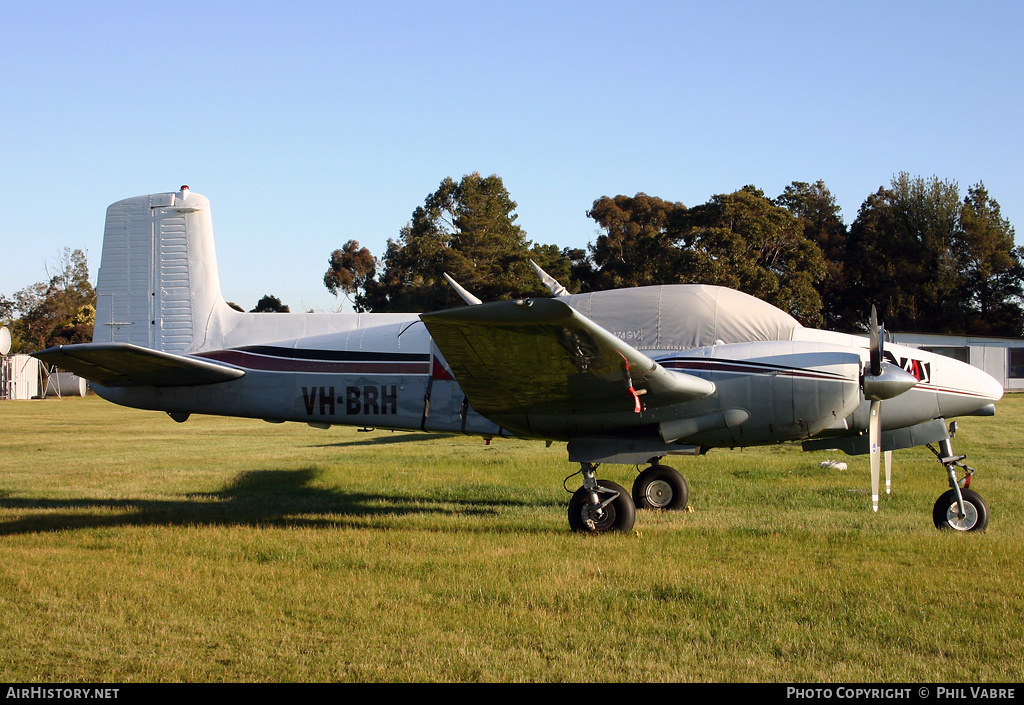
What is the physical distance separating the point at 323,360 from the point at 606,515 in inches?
159

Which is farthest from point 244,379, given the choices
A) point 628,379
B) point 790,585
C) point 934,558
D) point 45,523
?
point 934,558

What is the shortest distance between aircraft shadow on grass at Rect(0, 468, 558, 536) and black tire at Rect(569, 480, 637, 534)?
206 centimetres

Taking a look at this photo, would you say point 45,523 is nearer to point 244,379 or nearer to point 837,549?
point 244,379

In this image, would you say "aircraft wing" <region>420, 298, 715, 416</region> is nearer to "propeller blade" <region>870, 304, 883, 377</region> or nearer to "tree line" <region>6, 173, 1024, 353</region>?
"propeller blade" <region>870, 304, 883, 377</region>

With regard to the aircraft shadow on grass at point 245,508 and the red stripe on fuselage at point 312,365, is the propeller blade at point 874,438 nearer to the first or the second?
the aircraft shadow on grass at point 245,508

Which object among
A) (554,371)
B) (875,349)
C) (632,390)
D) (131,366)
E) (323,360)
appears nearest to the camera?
(554,371)

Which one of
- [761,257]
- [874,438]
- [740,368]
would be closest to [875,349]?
[874,438]

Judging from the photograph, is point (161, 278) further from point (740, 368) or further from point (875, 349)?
point (875, 349)

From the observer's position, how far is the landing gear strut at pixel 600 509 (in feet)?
29.9

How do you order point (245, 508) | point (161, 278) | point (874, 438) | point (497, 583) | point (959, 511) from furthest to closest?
point (245, 508)
point (161, 278)
point (959, 511)
point (874, 438)
point (497, 583)

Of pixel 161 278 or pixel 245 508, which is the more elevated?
pixel 161 278

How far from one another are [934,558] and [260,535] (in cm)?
700

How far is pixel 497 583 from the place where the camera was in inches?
276

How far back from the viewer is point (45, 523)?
10250 millimetres
